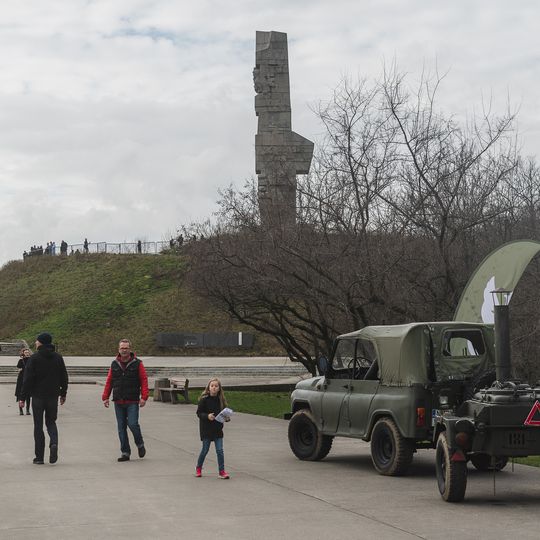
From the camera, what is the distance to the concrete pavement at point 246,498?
963 cm

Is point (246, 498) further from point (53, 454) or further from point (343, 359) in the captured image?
point (53, 454)

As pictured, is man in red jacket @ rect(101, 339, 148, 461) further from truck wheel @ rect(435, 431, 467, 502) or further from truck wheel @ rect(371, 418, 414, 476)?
Result: truck wheel @ rect(435, 431, 467, 502)

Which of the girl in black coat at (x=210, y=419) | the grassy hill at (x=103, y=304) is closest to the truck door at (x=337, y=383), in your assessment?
the girl in black coat at (x=210, y=419)

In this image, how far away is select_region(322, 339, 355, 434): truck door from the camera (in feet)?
49.8

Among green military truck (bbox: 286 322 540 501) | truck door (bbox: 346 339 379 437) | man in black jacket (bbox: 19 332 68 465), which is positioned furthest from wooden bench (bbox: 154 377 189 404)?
truck door (bbox: 346 339 379 437)

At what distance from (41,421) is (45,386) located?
529 mm

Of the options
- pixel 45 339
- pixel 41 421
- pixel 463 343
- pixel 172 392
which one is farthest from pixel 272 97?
pixel 463 343

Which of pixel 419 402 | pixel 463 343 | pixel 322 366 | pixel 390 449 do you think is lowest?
pixel 390 449

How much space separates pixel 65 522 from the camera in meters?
10.1

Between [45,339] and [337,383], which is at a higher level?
[45,339]

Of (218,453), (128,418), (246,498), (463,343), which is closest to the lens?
(246,498)

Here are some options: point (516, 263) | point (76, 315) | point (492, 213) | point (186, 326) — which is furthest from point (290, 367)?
point (516, 263)

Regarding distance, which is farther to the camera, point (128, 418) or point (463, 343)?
point (128, 418)

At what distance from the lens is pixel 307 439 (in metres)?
15.9
